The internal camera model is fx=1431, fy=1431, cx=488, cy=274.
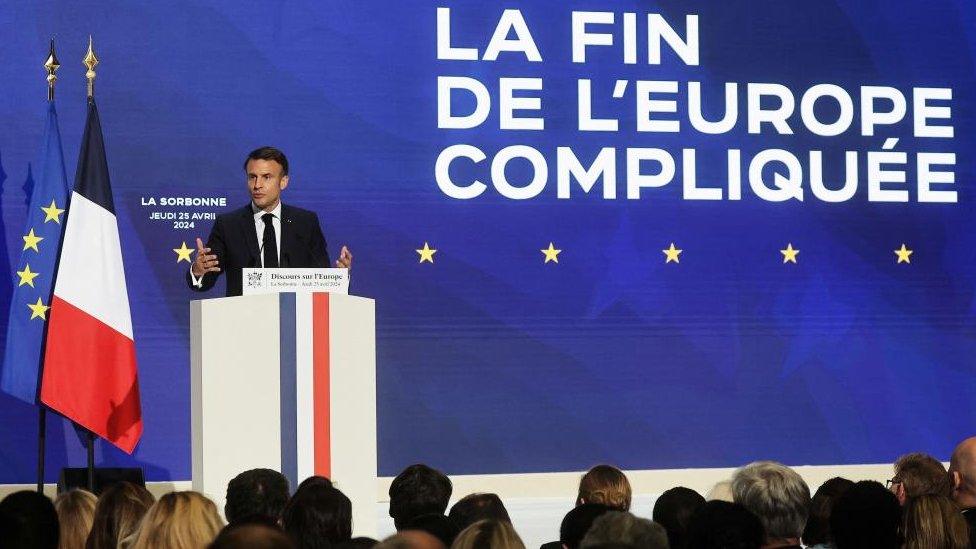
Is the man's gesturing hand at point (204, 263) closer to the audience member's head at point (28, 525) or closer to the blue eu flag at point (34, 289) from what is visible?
the blue eu flag at point (34, 289)

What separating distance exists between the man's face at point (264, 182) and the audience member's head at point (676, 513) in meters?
2.57

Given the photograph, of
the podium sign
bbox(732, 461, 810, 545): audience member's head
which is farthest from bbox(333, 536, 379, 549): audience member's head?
the podium sign

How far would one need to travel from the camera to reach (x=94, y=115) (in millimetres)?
7160

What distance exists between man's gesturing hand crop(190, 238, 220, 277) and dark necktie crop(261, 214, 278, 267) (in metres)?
0.29

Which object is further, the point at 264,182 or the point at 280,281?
the point at 264,182

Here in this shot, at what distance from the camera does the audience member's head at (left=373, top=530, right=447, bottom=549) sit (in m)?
2.31

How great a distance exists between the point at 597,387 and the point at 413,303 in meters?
1.21

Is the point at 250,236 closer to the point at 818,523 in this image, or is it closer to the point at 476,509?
the point at 476,509

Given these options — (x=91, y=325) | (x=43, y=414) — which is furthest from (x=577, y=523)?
(x=43, y=414)

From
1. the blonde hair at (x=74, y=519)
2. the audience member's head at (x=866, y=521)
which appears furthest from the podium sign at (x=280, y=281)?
the audience member's head at (x=866, y=521)

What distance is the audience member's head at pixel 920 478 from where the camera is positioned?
4.22 metres

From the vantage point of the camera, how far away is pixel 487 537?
279cm

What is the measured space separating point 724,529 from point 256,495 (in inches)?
59.2

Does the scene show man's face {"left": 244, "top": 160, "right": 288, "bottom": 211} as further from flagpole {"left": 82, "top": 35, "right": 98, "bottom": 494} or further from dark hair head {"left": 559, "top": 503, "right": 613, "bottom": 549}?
A: dark hair head {"left": 559, "top": 503, "right": 613, "bottom": 549}
